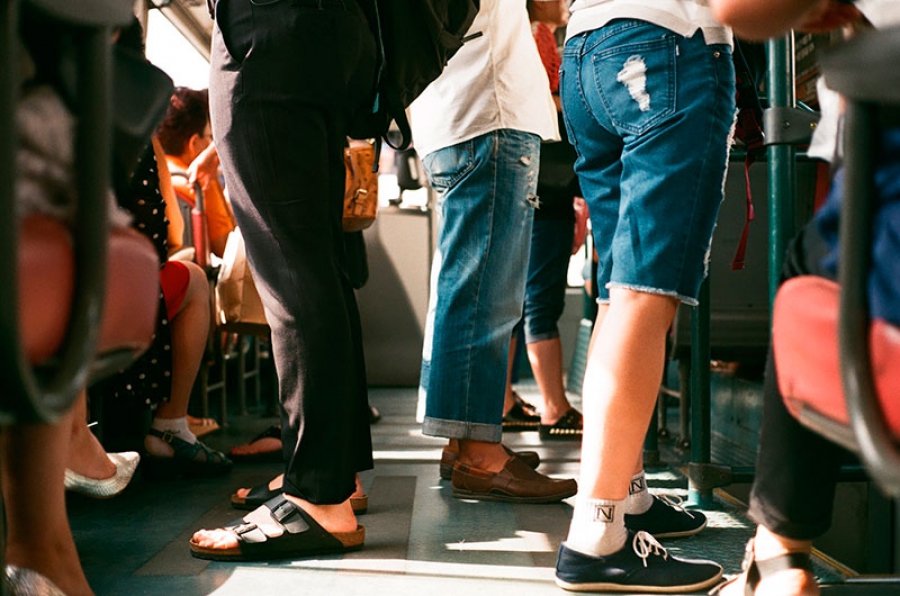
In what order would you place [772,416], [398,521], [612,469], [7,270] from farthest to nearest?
[398,521] < [612,469] < [772,416] < [7,270]

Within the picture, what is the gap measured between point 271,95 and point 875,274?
3.63ft

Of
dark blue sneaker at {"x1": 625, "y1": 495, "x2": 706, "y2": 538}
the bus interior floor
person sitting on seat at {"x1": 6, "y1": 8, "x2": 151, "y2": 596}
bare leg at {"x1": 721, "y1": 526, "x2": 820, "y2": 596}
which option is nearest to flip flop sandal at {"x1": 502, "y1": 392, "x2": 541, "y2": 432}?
the bus interior floor

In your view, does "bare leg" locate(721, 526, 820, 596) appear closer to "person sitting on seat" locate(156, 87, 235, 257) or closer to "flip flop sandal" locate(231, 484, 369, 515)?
"flip flop sandal" locate(231, 484, 369, 515)

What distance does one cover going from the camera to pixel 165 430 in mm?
2451

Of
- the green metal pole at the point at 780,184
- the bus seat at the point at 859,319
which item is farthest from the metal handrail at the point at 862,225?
the green metal pole at the point at 780,184

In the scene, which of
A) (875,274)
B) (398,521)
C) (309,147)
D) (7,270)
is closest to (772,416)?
(875,274)

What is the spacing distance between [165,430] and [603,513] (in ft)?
4.83

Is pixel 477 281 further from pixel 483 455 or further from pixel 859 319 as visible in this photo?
pixel 859 319

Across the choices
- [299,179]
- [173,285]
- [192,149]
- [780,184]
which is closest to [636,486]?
[780,184]

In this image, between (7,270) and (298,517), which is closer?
(7,270)

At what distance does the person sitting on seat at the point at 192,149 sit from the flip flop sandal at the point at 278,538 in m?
1.81

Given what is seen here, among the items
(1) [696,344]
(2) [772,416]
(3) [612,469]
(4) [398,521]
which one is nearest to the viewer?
(2) [772,416]

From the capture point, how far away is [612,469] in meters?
1.37

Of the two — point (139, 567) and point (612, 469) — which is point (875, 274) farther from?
point (139, 567)
